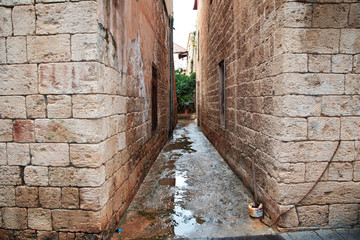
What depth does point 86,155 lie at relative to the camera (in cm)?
241

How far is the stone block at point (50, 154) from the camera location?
2455mm

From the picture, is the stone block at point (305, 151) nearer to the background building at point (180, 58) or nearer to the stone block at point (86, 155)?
the stone block at point (86, 155)

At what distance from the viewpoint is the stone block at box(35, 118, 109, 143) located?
2400 mm

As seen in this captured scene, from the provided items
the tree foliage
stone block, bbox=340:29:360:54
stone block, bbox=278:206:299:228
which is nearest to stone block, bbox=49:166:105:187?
stone block, bbox=278:206:299:228

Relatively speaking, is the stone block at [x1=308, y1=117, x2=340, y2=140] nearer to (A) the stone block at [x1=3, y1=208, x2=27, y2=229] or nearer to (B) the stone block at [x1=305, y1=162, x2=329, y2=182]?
(B) the stone block at [x1=305, y1=162, x2=329, y2=182]

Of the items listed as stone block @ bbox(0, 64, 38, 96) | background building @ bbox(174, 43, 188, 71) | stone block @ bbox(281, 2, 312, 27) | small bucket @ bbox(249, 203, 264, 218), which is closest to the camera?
stone block @ bbox(0, 64, 38, 96)

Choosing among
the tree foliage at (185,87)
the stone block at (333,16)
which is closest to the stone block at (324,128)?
the stone block at (333,16)

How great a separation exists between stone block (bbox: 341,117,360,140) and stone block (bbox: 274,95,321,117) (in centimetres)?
33

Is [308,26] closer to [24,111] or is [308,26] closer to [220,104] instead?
[24,111]

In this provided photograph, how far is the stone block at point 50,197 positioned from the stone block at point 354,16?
3.57 metres

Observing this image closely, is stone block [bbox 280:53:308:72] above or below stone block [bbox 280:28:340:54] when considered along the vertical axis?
below

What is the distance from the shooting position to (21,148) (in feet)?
8.24

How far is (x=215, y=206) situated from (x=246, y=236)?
0.81 metres

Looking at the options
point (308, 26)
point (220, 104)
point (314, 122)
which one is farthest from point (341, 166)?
point (220, 104)
